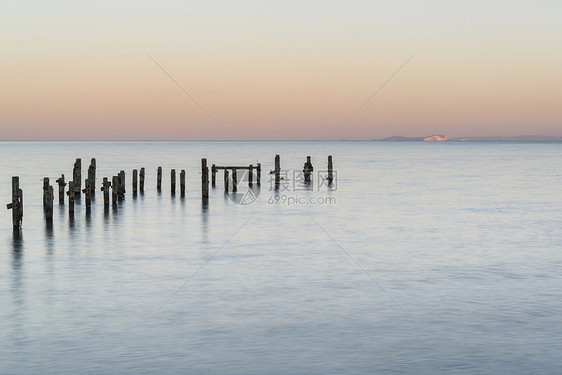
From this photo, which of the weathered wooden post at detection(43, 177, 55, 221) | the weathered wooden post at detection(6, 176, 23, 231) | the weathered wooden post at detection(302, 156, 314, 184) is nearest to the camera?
the weathered wooden post at detection(6, 176, 23, 231)

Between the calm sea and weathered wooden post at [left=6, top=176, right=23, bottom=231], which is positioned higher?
weathered wooden post at [left=6, top=176, right=23, bottom=231]

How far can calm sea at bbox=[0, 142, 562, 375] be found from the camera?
1005cm

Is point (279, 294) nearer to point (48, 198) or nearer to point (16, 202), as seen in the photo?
point (16, 202)

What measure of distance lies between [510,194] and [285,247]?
81.1ft

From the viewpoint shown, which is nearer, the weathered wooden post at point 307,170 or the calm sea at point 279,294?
the calm sea at point 279,294

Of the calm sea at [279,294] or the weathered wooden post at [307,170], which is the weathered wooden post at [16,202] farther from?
the weathered wooden post at [307,170]

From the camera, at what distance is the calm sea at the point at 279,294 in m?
10.0

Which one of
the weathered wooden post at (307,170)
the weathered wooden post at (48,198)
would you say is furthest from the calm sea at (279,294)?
the weathered wooden post at (307,170)

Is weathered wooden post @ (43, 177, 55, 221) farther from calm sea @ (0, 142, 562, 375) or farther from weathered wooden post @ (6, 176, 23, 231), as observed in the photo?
weathered wooden post @ (6, 176, 23, 231)

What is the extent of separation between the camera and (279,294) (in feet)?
46.9

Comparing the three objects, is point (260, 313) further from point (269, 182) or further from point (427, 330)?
point (269, 182)

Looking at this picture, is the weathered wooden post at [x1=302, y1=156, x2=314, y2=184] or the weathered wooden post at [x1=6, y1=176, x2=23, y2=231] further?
the weathered wooden post at [x1=302, y1=156, x2=314, y2=184]

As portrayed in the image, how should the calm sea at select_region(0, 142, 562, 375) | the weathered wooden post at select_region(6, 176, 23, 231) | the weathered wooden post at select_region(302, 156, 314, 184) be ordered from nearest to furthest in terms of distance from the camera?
the calm sea at select_region(0, 142, 562, 375)
the weathered wooden post at select_region(6, 176, 23, 231)
the weathered wooden post at select_region(302, 156, 314, 184)

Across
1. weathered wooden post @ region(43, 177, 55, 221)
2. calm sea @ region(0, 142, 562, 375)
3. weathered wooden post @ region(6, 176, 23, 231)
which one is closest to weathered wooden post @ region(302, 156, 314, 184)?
calm sea @ region(0, 142, 562, 375)
